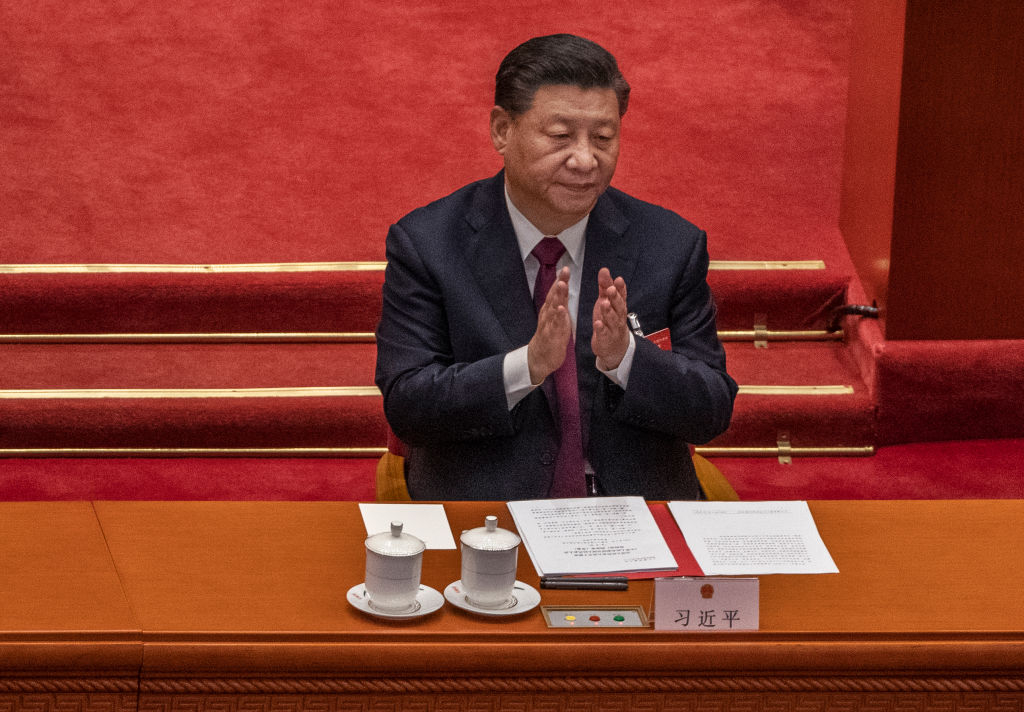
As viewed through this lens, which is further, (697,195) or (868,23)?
(697,195)

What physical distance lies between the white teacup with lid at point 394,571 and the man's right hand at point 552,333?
1.53ft

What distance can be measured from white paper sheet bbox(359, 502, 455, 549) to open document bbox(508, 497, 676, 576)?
0.11 m

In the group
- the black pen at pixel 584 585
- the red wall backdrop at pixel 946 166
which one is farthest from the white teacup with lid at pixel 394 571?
the red wall backdrop at pixel 946 166

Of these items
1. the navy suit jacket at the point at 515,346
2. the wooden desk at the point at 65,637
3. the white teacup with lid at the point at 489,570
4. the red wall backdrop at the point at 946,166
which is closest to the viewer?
the wooden desk at the point at 65,637

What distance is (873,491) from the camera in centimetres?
353

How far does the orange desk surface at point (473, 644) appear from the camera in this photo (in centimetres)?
182

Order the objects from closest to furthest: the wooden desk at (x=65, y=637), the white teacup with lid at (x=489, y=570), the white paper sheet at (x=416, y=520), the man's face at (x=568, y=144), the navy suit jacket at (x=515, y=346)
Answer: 1. the wooden desk at (x=65, y=637)
2. the white teacup with lid at (x=489, y=570)
3. the white paper sheet at (x=416, y=520)
4. the man's face at (x=568, y=144)
5. the navy suit jacket at (x=515, y=346)

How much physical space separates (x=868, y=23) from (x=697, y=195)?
30.0 inches

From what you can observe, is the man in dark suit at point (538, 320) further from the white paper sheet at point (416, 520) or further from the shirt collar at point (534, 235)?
the white paper sheet at point (416, 520)

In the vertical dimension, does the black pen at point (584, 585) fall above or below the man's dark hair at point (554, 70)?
below

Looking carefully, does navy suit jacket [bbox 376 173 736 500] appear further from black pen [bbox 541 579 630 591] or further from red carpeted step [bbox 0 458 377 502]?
red carpeted step [bbox 0 458 377 502]

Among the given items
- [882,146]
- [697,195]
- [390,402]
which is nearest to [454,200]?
[390,402]

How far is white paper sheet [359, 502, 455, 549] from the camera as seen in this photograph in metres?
2.14

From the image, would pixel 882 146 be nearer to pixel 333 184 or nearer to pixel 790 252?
pixel 790 252
